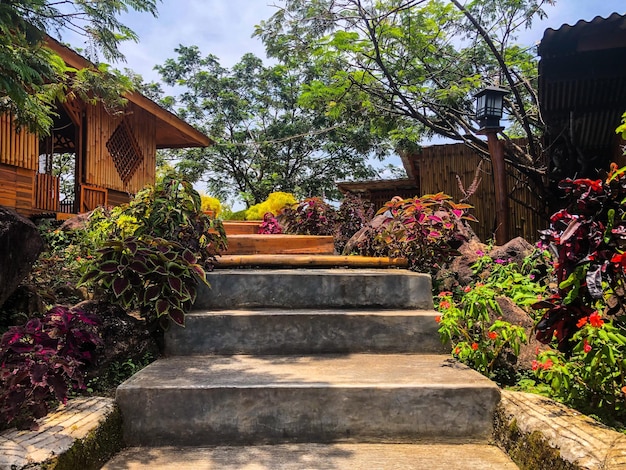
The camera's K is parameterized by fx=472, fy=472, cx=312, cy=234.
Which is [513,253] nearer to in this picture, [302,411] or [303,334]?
[303,334]

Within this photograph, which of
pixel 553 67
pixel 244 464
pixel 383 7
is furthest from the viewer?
pixel 383 7

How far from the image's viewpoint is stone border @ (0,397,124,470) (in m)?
1.45

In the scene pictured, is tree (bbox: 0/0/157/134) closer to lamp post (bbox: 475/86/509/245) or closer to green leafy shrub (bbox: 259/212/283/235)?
green leafy shrub (bbox: 259/212/283/235)

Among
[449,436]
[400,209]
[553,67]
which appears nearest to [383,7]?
[553,67]

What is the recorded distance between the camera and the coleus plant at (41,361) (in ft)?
5.49

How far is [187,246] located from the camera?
9.98ft

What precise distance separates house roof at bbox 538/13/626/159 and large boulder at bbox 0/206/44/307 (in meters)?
3.83

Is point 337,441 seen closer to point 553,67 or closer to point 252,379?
point 252,379

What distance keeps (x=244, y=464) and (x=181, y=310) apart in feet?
3.41


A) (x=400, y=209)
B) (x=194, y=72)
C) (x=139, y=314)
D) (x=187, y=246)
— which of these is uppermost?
(x=194, y=72)

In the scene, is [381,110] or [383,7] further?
[381,110]

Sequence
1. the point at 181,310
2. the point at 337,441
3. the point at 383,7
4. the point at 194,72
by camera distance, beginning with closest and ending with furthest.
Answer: the point at 337,441 → the point at 181,310 → the point at 383,7 → the point at 194,72

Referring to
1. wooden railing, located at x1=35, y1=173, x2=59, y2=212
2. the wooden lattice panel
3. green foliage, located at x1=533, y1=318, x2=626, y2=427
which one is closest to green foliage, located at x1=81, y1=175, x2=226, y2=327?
green foliage, located at x1=533, y1=318, x2=626, y2=427

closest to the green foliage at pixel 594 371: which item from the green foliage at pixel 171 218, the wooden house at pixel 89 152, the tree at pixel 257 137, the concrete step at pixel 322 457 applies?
the concrete step at pixel 322 457
